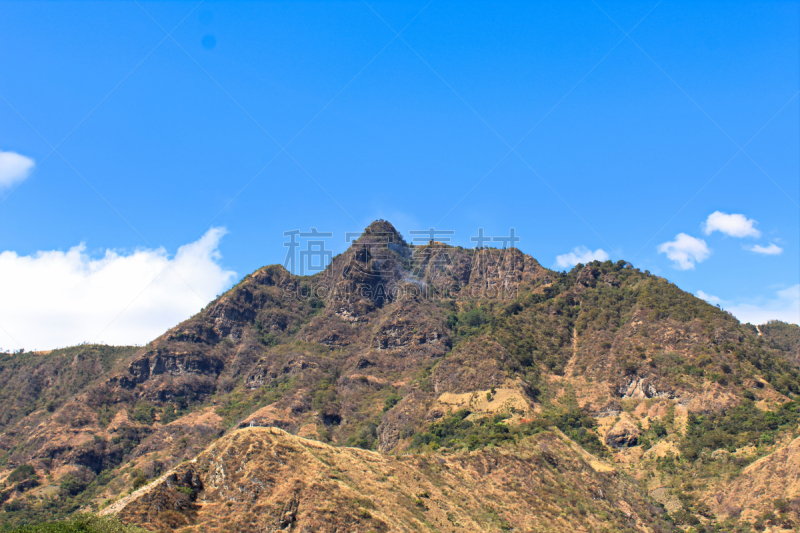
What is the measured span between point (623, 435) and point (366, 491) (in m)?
61.0

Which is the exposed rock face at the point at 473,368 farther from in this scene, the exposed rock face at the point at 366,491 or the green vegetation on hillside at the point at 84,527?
the green vegetation on hillside at the point at 84,527

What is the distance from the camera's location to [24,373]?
620 feet

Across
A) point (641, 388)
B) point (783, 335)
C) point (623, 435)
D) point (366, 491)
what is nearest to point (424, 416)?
point (623, 435)

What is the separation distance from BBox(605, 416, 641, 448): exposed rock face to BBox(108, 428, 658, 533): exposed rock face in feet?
47.0

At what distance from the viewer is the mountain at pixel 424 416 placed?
6725 cm

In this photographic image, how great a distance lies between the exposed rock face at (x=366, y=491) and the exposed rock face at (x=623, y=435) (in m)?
14.3

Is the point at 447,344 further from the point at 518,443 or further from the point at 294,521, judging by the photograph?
the point at 294,521

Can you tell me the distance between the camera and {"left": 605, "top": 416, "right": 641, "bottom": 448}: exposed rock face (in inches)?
4119

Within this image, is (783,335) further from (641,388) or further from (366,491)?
(366,491)

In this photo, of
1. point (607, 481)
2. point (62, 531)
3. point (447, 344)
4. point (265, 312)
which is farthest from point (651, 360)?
point (265, 312)

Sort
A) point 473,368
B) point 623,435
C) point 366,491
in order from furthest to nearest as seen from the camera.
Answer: point 473,368 → point 623,435 → point 366,491

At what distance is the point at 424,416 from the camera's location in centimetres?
11550

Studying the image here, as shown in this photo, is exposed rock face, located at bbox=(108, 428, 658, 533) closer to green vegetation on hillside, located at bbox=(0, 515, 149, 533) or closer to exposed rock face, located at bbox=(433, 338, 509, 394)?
green vegetation on hillside, located at bbox=(0, 515, 149, 533)

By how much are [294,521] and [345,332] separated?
12090 centimetres
